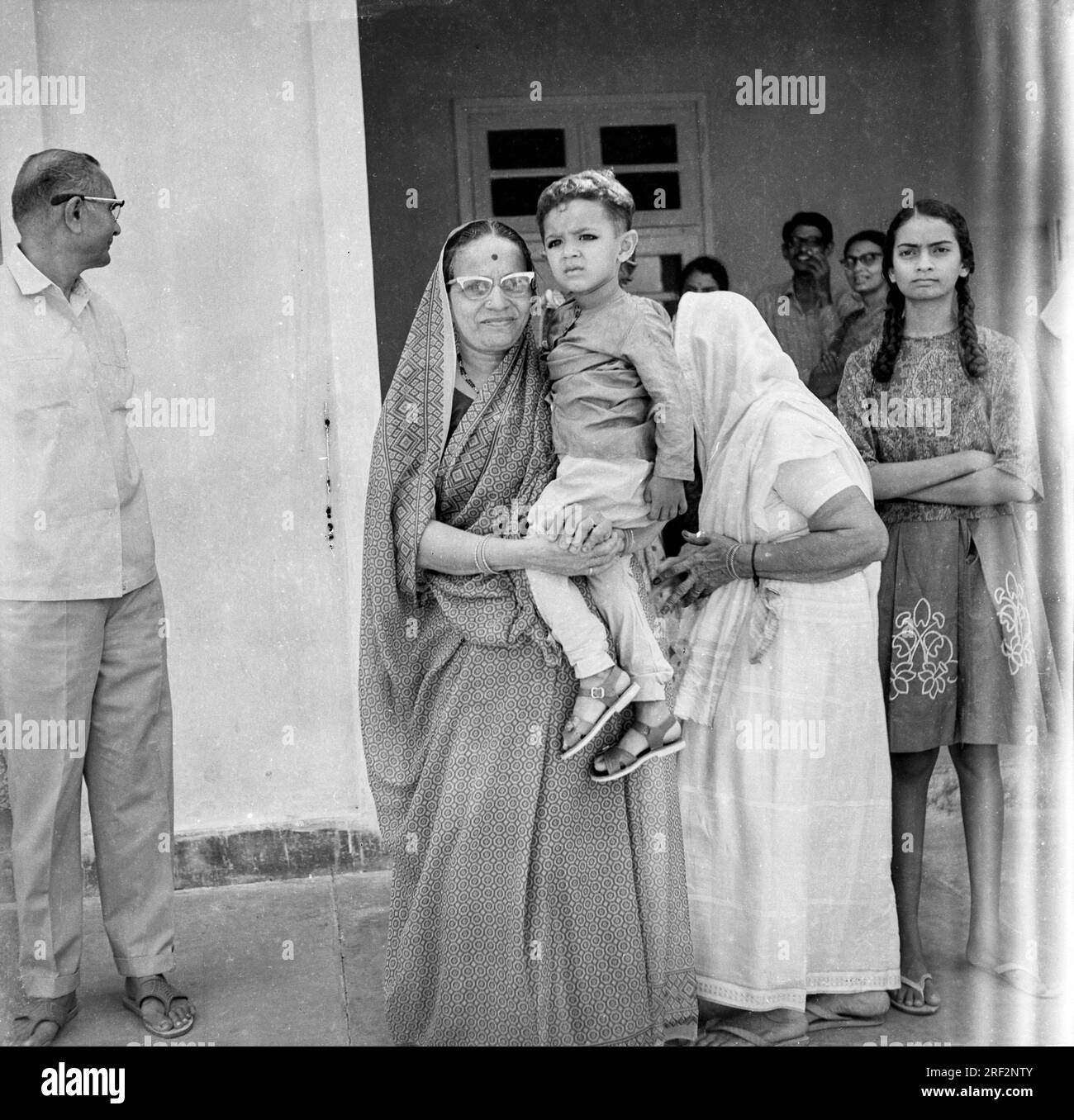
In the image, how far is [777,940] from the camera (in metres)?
2.92

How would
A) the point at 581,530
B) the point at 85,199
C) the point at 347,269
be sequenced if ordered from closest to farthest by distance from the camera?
the point at 581,530 → the point at 85,199 → the point at 347,269

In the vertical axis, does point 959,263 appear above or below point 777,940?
above

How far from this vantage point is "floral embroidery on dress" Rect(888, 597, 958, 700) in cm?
320

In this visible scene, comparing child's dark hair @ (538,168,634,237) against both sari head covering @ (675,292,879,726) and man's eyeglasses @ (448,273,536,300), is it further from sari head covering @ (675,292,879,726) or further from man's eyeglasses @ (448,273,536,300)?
sari head covering @ (675,292,879,726)

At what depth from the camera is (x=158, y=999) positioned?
10.5 ft

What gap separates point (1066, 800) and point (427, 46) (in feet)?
10.5

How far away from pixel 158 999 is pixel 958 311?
2566 mm

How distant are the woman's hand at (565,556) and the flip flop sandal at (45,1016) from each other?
1599 millimetres

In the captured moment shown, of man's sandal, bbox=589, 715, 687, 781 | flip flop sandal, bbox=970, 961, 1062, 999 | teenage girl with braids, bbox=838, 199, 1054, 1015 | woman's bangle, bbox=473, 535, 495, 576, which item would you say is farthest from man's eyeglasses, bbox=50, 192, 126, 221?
flip flop sandal, bbox=970, 961, 1062, 999

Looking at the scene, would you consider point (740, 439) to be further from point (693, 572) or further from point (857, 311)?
point (857, 311)

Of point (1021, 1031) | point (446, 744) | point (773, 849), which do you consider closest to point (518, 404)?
point (446, 744)

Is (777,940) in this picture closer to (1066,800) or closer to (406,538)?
(406,538)

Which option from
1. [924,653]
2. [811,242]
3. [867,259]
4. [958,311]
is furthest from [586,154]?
[924,653]

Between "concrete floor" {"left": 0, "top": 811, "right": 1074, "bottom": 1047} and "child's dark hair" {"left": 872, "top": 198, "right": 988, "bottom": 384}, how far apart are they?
4.77 feet
